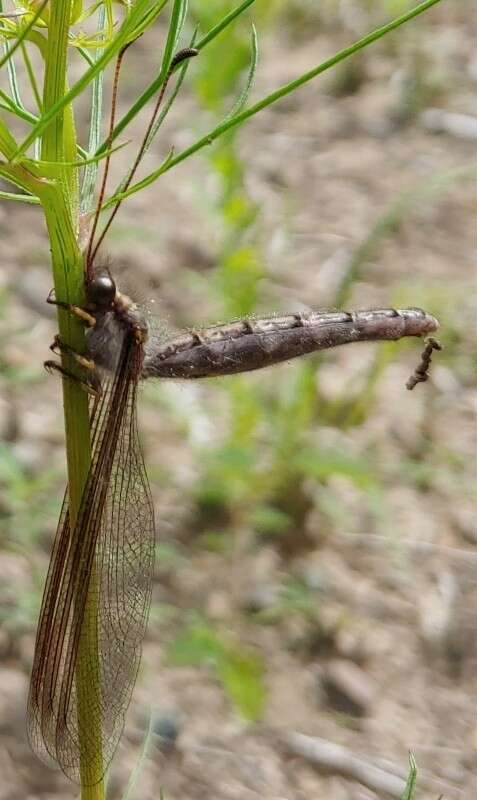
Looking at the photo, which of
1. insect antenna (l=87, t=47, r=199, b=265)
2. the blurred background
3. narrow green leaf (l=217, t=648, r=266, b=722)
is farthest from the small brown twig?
narrow green leaf (l=217, t=648, r=266, b=722)

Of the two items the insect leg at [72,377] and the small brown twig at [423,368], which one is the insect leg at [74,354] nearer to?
the insect leg at [72,377]

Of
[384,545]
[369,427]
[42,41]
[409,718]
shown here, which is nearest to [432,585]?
[384,545]

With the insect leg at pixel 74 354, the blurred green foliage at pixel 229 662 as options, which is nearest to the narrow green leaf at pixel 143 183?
the insect leg at pixel 74 354

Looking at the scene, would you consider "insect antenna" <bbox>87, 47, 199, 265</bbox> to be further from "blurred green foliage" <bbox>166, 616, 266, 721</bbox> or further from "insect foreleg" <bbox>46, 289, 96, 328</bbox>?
"blurred green foliage" <bbox>166, 616, 266, 721</bbox>

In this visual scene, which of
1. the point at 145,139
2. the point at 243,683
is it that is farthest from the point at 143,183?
the point at 243,683

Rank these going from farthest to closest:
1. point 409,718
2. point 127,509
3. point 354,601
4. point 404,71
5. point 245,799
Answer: point 404,71 → point 354,601 → point 409,718 → point 245,799 → point 127,509

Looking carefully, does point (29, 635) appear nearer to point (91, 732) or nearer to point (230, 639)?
point (230, 639)

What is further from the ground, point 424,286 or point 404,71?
point 404,71

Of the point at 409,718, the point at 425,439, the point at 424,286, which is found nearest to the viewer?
the point at 409,718
